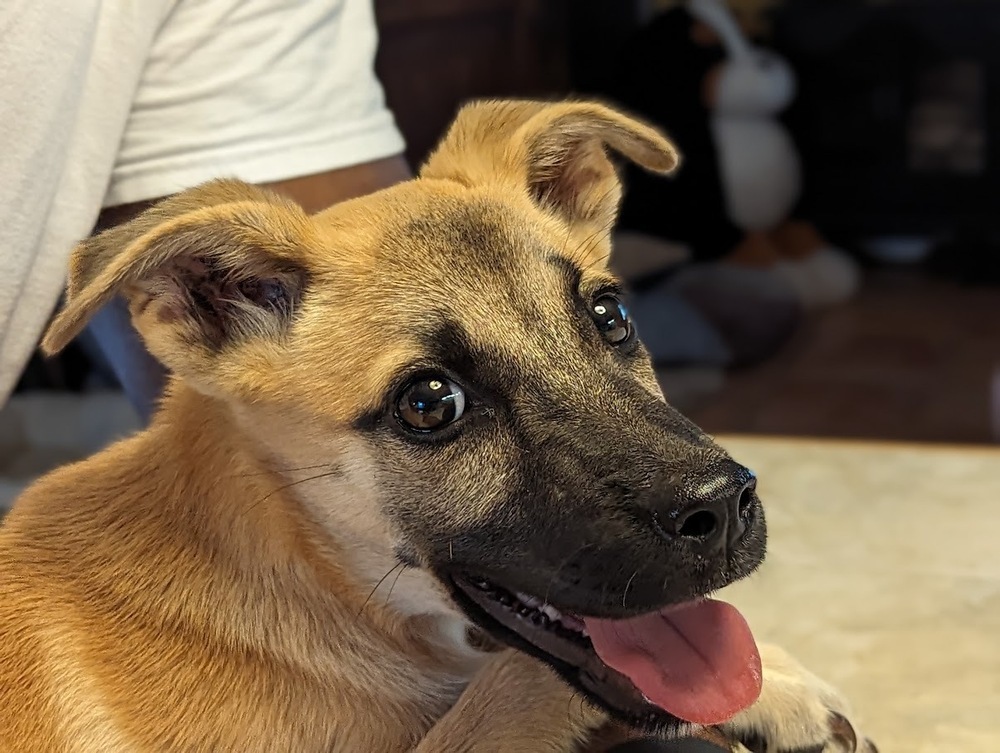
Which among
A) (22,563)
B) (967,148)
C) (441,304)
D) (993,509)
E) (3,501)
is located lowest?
(993,509)

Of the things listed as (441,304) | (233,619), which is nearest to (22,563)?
(233,619)

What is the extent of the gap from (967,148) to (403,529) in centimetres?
277

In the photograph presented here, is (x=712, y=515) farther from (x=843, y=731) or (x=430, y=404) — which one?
(x=843, y=731)

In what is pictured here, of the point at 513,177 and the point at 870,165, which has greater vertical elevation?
the point at 513,177

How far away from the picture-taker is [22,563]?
1385mm

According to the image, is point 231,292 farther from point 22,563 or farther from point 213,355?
point 22,563

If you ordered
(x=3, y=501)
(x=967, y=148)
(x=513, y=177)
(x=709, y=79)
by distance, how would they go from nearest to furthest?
(x=513, y=177)
(x=3, y=501)
(x=967, y=148)
(x=709, y=79)

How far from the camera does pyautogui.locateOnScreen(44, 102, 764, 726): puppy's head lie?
1.16 m

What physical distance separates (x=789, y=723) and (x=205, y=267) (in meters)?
0.96

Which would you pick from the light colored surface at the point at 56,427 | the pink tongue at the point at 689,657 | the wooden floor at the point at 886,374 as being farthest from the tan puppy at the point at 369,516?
the light colored surface at the point at 56,427

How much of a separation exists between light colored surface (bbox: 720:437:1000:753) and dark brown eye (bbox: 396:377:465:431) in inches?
40.0

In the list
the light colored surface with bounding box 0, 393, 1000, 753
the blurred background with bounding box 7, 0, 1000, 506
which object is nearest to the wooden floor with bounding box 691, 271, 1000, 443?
the blurred background with bounding box 7, 0, 1000, 506

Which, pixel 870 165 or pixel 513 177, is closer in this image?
pixel 513 177

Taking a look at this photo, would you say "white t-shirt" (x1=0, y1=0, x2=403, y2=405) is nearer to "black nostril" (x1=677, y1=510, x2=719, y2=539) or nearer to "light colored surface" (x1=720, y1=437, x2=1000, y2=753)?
"black nostril" (x1=677, y1=510, x2=719, y2=539)
